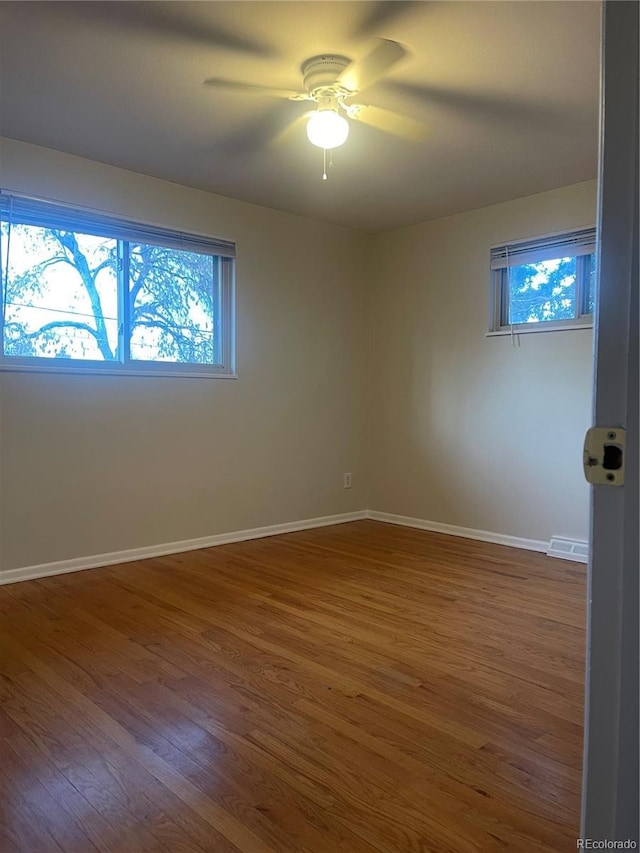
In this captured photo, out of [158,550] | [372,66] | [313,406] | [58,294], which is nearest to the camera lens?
[372,66]

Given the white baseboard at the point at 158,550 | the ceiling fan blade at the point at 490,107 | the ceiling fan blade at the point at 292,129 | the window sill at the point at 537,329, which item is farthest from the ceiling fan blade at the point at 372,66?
the white baseboard at the point at 158,550

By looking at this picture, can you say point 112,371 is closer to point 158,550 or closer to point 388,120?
point 158,550

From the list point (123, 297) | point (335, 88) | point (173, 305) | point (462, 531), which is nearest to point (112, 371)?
point (123, 297)

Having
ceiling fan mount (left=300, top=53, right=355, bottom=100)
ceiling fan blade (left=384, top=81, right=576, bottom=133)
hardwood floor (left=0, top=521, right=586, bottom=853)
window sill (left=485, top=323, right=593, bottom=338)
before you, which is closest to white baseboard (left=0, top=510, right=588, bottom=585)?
hardwood floor (left=0, top=521, right=586, bottom=853)

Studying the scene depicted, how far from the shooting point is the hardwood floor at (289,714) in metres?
1.34

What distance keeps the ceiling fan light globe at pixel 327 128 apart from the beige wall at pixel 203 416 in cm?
151

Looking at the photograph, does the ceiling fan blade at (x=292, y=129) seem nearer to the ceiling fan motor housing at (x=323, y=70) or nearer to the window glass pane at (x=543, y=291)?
the ceiling fan motor housing at (x=323, y=70)

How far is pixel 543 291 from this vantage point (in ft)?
12.7

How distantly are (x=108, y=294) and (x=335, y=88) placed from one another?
5.93ft

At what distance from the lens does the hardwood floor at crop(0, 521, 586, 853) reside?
4.39ft

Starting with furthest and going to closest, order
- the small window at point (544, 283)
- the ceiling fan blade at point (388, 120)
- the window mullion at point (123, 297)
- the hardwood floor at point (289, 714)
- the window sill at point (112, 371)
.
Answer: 1. the small window at point (544, 283)
2. the window mullion at point (123, 297)
3. the window sill at point (112, 371)
4. the ceiling fan blade at point (388, 120)
5. the hardwood floor at point (289, 714)

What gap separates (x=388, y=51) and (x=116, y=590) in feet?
8.99

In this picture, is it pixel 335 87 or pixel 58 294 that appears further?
pixel 58 294

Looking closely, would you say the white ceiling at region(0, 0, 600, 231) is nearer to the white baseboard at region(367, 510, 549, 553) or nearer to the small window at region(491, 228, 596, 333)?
the small window at region(491, 228, 596, 333)
